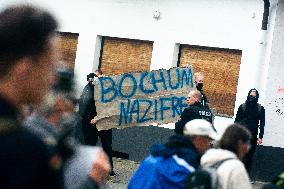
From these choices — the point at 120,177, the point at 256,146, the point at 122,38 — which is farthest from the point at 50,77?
the point at 122,38

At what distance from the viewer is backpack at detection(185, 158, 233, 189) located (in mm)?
4379

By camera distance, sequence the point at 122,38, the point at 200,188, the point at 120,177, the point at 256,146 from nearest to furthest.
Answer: the point at 200,188 → the point at 120,177 → the point at 256,146 → the point at 122,38

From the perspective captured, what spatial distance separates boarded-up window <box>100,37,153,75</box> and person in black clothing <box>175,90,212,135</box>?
17.4 feet

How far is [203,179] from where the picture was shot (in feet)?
14.4

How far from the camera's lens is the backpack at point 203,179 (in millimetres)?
4379

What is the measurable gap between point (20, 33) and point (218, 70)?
11.9 m

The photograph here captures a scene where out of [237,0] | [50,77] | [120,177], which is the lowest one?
[120,177]

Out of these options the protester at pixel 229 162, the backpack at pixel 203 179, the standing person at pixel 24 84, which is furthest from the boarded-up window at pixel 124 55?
the standing person at pixel 24 84

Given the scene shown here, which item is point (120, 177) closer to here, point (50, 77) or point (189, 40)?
point (189, 40)

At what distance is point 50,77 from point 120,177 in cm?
968

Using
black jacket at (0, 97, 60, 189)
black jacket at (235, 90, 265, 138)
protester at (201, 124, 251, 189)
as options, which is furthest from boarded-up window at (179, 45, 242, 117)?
black jacket at (0, 97, 60, 189)

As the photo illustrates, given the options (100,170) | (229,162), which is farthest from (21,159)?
(229,162)

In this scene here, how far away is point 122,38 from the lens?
14422mm

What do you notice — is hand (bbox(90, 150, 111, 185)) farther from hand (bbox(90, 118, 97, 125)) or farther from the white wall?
the white wall
